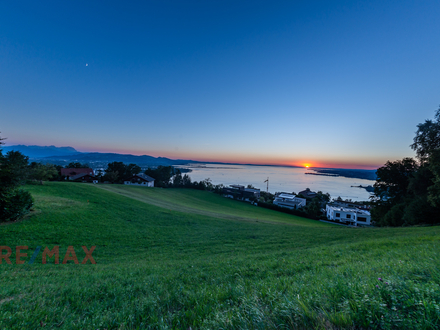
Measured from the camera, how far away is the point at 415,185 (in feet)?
64.3

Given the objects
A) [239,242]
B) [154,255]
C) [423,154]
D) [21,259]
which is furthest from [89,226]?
[423,154]

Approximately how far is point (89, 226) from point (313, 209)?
44106 mm

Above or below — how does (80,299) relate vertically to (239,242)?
above

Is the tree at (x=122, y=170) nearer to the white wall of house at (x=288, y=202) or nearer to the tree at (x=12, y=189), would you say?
the white wall of house at (x=288, y=202)

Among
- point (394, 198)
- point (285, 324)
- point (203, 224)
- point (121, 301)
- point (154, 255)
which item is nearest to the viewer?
point (285, 324)

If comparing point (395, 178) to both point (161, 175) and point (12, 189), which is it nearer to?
point (12, 189)

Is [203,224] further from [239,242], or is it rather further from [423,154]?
[423,154]

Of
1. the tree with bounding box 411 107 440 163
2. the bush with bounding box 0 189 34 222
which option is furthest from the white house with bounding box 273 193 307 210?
the bush with bounding box 0 189 34 222

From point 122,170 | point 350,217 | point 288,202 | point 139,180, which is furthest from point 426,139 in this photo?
point 122,170

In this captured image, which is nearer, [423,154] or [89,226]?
[89,226]

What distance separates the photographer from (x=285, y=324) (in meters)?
1.74

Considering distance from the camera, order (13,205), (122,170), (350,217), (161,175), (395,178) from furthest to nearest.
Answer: (161,175), (122,170), (350,217), (395,178), (13,205)

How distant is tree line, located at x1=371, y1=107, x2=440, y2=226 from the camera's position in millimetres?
14625

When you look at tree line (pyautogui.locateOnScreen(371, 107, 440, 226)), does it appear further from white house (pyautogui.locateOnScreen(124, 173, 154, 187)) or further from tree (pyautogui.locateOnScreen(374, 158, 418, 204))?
white house (pyautogui.locateOnScreen(124, 173, 154, 187))
